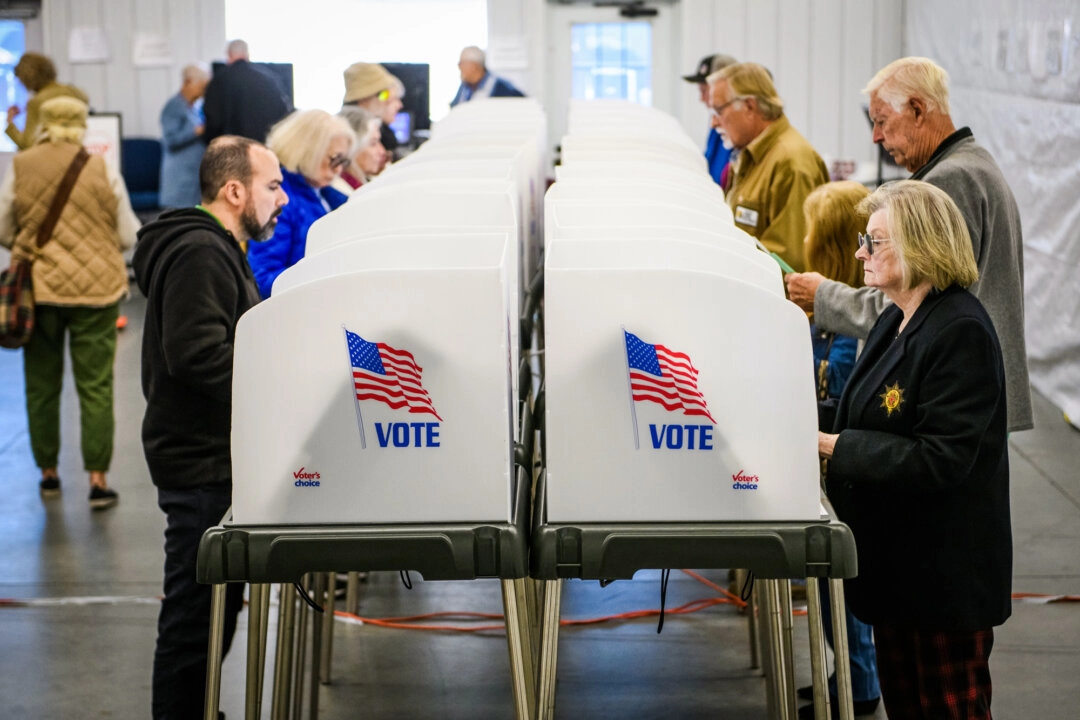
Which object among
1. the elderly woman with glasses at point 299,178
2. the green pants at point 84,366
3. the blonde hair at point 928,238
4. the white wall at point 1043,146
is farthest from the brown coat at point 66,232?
the white wall at point 1043,146

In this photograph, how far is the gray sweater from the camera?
9.98 ft

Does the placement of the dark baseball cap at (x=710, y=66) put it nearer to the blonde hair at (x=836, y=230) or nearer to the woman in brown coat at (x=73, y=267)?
the woman in brown coat at (x=73, y=267)

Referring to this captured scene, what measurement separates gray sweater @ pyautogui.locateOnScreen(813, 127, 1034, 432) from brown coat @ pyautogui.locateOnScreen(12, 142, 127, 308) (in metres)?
3.24

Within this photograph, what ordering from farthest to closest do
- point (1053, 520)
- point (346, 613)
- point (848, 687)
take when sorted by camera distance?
point (1053, 520)
point (346, 613)
point (848, 687)

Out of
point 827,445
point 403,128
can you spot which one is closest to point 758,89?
point 827,445

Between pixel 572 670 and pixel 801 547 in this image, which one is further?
pixel 572 670

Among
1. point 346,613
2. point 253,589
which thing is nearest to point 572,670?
point 346,613

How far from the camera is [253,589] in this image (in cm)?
245

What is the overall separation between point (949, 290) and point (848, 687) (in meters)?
0.76

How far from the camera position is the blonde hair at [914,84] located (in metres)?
3.16

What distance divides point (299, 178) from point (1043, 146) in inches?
194

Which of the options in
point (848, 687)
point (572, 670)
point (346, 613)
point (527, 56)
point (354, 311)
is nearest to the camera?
point (354, 311)

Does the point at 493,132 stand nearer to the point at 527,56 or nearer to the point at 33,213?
the point at 33,213

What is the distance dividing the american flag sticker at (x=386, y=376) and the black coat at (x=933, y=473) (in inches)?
32.6
